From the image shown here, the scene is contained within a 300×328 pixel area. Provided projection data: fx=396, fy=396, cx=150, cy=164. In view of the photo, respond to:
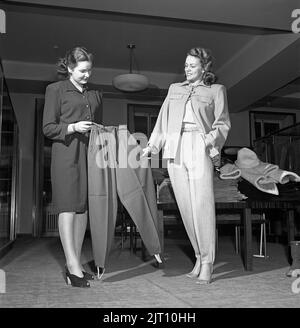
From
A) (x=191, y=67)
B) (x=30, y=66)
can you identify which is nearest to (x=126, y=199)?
(x=191, y=67)

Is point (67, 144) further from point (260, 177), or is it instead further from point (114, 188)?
point (260, 177)

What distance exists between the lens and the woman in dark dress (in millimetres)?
2207

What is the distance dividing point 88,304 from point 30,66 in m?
6.27

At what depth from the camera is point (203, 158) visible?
2400mm

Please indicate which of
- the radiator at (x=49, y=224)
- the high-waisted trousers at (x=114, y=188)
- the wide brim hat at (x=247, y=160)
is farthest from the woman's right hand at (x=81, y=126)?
the radiator at (x=49, y=224)

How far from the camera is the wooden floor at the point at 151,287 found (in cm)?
181

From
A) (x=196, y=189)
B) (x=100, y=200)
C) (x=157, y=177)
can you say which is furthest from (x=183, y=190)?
(x=157, y=177)

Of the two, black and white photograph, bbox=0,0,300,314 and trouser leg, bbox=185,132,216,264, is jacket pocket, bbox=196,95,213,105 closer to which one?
black and white photograph, bbox=0,0,300,314

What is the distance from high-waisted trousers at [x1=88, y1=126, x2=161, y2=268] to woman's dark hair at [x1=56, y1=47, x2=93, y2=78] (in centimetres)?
39

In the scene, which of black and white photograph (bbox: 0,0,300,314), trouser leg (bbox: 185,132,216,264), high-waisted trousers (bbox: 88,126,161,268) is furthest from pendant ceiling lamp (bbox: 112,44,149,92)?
trouser leg (bbox: 185,132,216,264)

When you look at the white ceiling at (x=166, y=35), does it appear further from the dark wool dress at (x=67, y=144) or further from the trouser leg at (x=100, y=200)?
the trouser leg at (x=100, y=200)

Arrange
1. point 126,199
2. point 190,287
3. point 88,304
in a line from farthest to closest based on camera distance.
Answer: point 126,199, point 190,287, point 88,304

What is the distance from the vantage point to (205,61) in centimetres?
249

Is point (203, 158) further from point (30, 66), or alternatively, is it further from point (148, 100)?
point (148, 100)
